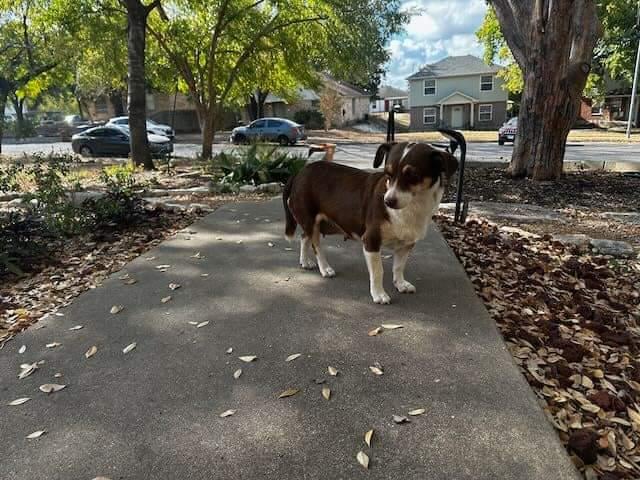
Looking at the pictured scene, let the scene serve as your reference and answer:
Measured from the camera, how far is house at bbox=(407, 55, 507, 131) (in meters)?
44.0

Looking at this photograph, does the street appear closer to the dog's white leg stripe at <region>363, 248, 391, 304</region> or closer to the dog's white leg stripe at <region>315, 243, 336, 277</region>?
the dog's white leg stripe at <region>315, 243, 336, 277</region>

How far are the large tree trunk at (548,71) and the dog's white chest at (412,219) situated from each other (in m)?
7.18

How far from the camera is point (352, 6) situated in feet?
47.7

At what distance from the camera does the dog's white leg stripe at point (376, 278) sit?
340 cm

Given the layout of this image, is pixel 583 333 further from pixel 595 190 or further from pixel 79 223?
pixel 595 190

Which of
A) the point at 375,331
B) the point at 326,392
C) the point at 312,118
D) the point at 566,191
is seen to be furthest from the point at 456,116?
the point at 326,392

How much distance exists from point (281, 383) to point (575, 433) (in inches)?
57.8

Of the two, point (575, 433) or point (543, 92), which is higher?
point (543, 92)

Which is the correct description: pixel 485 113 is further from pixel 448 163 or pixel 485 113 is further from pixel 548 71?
pixel 448 163

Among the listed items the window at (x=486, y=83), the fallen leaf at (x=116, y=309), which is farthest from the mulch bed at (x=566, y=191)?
the window at (x=486, y=83)

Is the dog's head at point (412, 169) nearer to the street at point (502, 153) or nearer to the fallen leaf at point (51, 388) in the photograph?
the fallen leaf at point (51, 388)

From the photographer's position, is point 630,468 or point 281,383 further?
point 281,383

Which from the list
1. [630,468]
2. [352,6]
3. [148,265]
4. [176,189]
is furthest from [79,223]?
[352,6]

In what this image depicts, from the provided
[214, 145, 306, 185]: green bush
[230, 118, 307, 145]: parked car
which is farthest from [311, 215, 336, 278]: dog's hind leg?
[230, 118, 307, 145]: parked car
